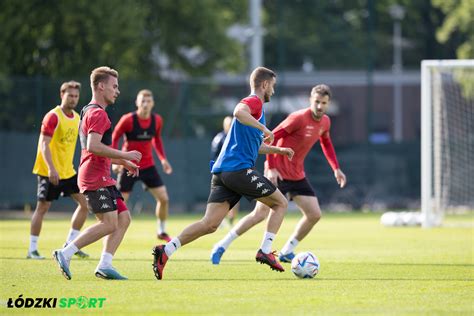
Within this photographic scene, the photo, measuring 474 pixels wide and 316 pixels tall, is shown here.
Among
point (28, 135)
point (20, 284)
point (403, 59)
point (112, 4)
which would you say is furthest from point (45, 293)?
point (403, 59)

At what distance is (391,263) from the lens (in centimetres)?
1248

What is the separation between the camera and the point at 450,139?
25078 mm

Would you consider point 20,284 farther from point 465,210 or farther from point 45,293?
point 465,210

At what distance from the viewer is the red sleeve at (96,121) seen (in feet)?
32.4

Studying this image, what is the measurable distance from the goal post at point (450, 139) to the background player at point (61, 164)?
985 cm

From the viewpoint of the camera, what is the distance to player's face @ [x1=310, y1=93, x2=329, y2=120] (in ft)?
40.8

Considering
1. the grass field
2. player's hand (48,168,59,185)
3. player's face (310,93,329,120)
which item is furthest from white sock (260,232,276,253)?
player's hand (48,168,59,185)

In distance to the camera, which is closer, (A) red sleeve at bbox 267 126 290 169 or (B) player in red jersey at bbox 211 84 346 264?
(B) player in red jersey at bbox 211 84 346 264

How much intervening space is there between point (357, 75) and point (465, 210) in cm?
882

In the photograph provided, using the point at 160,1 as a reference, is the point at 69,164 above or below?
below

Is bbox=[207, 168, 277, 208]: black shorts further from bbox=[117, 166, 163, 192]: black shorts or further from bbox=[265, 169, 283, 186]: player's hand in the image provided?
bbox=[117, 166, 163, 192]: black shorts

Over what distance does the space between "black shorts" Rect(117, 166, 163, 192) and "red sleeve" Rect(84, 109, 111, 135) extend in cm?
605

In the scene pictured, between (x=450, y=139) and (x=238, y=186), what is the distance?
51.0 ft

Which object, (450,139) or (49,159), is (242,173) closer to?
(49,159)
